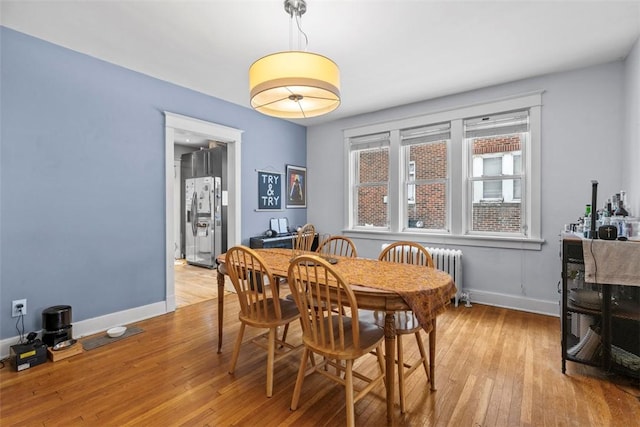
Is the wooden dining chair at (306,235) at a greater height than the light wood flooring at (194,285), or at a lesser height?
greater

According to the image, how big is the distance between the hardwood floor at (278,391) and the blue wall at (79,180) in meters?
0.67

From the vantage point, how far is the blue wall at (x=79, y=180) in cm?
241

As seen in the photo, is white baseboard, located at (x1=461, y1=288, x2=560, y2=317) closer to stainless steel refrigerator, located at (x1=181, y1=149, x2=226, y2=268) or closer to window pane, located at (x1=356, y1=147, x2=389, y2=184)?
window pane, located at (x1=356, y1=147, x2=389, y2=184)

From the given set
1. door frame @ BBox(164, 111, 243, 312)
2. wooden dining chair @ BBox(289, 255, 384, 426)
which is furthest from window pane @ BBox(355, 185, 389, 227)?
wooden dining chair @ BBox(289, 255, 384, 426)

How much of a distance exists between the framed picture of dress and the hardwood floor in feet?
9.03

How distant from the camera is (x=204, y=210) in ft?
18.9

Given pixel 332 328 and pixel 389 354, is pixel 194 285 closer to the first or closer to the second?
pixel 332 328

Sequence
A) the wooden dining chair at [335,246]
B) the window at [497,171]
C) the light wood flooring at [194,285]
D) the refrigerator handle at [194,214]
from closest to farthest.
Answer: the wooden dining chair at [335,246]
the window at [497,171]
the light wood flooring at [194,285]
the refrigerator handle at [194,214]

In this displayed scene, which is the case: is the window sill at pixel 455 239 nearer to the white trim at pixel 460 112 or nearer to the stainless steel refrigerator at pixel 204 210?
the white trim at pixel 460 112

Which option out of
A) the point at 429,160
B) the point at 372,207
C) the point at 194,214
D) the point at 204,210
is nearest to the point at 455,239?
the point at 429,160

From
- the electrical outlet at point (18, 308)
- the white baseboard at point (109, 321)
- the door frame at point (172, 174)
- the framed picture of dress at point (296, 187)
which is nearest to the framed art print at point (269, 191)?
the framed picture of dress at point (296, 187)

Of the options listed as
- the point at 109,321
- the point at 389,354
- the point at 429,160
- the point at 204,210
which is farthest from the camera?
the point at 204,210

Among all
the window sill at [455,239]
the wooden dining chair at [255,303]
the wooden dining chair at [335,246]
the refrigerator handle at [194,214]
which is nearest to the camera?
the wooden dining chair at [255,303]

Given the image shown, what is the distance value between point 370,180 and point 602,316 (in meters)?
3.14
